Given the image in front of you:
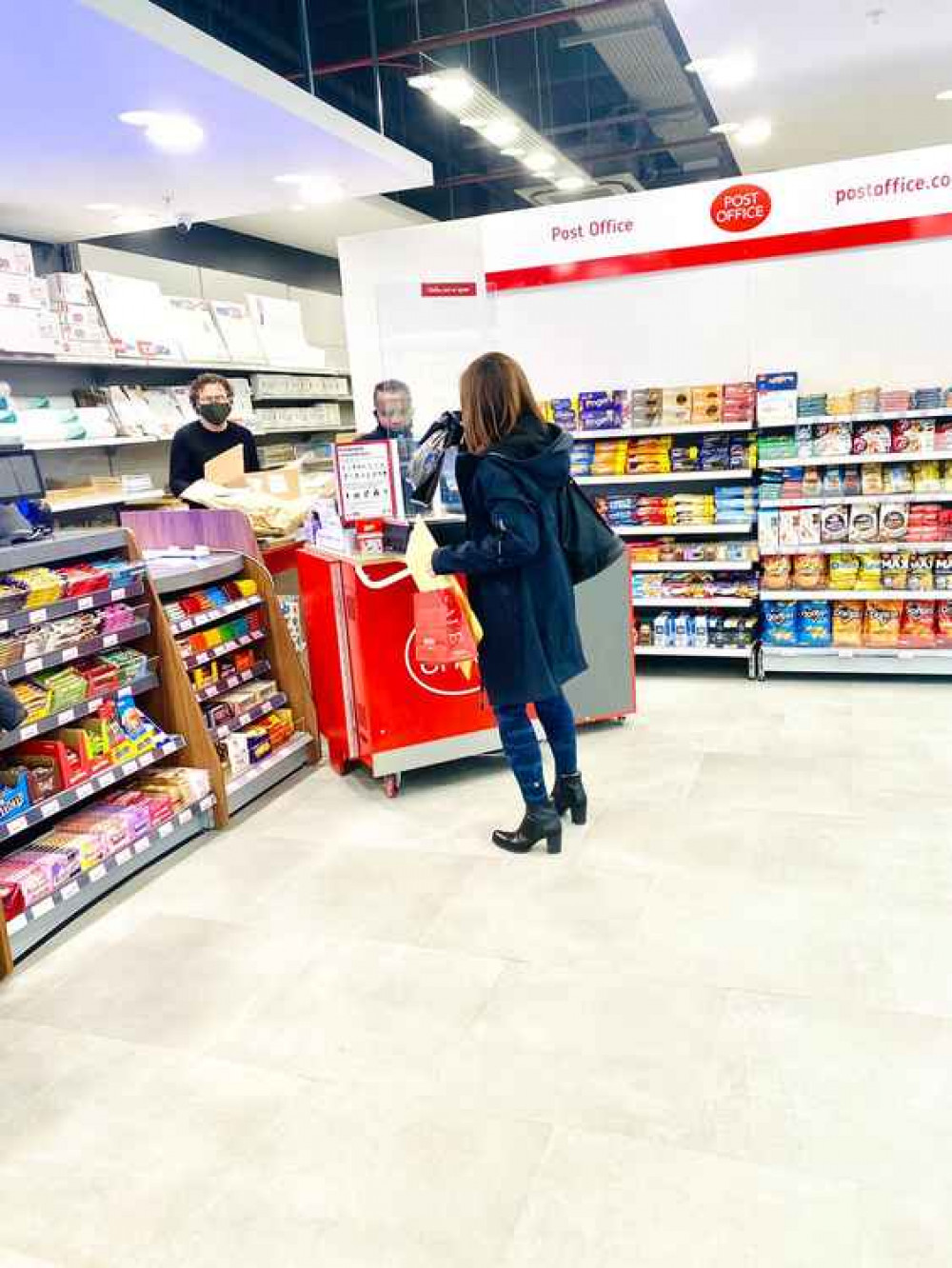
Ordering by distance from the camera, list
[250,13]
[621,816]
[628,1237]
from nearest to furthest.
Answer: [628,1237] < [621,816] < [250,13]

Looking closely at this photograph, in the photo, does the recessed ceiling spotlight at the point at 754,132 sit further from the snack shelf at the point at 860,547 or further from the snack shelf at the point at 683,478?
the snack shelf at the point at 860,547

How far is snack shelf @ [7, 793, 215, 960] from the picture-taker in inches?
130

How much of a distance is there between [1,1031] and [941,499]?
17.2ft

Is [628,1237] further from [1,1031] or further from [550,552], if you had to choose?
[550,552]

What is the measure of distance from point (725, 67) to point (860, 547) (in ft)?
10.4

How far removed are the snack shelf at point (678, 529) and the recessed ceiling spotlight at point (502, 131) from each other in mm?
3674

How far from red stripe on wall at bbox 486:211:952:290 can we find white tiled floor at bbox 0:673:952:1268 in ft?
11.2

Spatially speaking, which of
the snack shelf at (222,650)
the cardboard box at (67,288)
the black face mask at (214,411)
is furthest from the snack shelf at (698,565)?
the cardboard box at (67,288)

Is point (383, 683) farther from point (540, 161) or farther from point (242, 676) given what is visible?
point (540, 161)

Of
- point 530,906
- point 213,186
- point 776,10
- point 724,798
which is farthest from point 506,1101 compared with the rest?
point 776,10

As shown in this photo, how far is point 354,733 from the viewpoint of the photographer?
4621 mm

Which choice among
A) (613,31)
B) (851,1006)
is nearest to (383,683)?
(851,1006)

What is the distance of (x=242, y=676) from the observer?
4.66m

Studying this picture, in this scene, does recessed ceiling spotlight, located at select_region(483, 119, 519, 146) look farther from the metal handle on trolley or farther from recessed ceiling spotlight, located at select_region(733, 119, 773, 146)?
the metal handle on trolley
